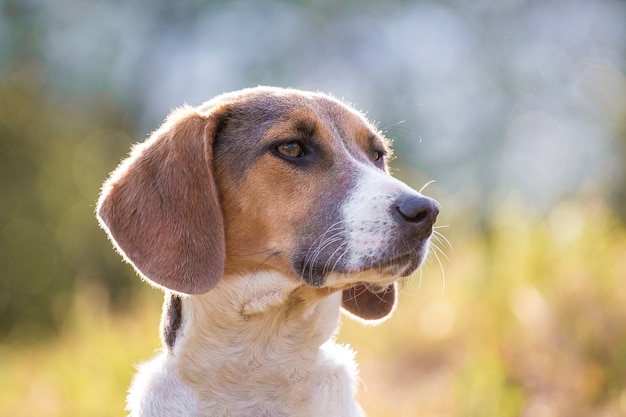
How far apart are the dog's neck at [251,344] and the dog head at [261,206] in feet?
0.38

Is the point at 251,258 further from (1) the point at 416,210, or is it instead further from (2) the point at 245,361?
(1) the point at 416,210

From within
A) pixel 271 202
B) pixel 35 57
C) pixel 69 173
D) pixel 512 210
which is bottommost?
pixel 69 173

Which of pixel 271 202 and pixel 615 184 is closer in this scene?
pixel 271 202

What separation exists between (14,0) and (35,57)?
5.37 feet

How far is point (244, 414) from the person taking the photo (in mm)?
3551

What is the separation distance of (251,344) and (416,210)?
3.14 ft

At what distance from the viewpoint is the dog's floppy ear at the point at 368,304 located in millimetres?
4242

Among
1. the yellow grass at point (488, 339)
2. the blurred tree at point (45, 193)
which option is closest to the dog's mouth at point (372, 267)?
the yellow grass at point (488, 339)

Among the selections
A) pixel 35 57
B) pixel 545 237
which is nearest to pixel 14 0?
pixel 35 57

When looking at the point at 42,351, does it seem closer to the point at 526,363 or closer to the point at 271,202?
the point at 526,363

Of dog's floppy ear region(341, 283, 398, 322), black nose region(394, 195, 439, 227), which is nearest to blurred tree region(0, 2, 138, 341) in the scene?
dog's floppy ear region(341, 283, 398, 322)

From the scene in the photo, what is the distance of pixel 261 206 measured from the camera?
3.59 m

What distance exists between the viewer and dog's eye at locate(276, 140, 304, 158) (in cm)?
369

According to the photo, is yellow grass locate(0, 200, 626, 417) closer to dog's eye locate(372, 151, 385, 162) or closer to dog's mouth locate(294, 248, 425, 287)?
dog's eye locate(372, 151, 385, 162)
